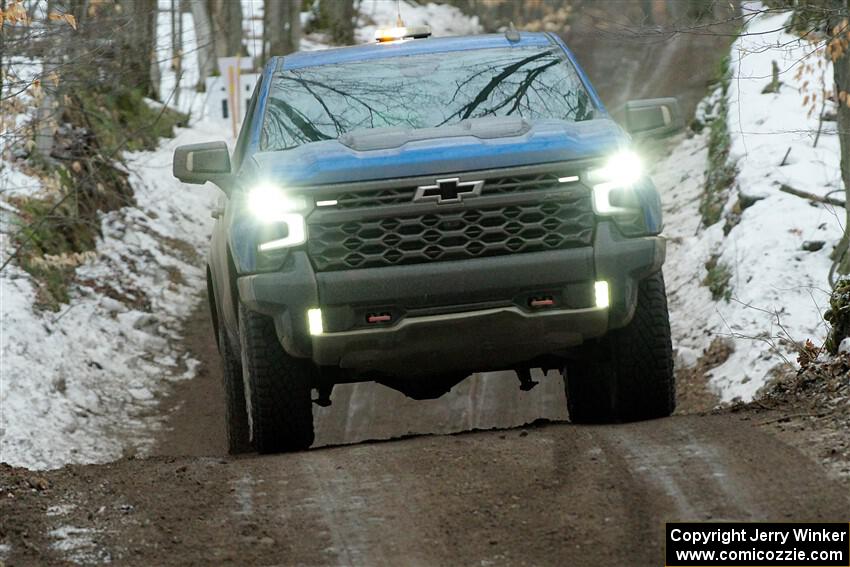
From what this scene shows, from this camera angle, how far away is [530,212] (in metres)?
6.87

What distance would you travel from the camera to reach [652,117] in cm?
770

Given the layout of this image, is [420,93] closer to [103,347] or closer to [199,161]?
[199,161]

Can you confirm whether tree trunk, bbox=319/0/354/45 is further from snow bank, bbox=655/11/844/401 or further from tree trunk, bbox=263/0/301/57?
snow bank, bbox=655/11/844/401

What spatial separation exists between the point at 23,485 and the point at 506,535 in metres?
2.64

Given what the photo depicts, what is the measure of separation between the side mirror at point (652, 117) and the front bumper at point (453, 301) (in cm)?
82

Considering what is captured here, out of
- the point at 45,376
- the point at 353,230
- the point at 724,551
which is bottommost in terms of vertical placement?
the point at 45,376

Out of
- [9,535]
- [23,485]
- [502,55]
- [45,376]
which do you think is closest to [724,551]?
[9,535]

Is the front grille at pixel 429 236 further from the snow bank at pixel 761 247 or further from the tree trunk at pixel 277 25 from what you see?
the tree trunk at pixel 277 25

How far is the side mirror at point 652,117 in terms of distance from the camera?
7664mm

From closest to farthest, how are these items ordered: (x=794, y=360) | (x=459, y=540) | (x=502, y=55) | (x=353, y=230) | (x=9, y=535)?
(x=459, y=540), (x=9, y=535), (x=353, y=230), (x=502, y=55), (x=794, y=360)

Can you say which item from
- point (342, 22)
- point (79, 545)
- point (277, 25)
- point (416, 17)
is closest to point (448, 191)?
point (79, 545)

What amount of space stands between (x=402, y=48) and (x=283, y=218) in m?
1.99

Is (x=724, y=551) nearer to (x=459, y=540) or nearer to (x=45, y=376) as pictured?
(x=459, y=540)

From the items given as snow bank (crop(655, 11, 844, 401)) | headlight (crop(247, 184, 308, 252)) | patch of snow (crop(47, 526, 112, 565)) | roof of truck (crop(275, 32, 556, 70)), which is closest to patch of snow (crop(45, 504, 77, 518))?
patch of snow (crop(47, 526, 112, 565))
